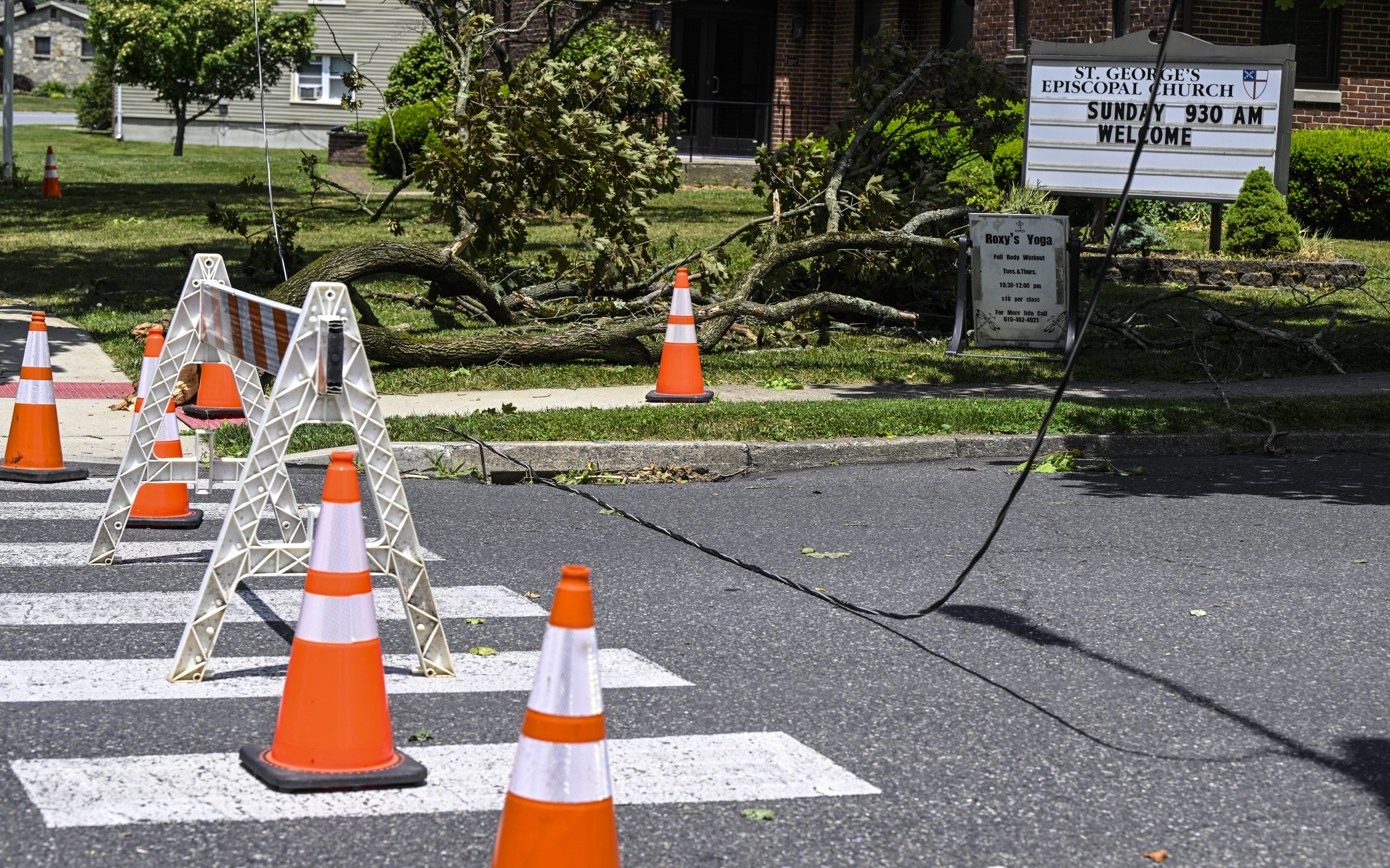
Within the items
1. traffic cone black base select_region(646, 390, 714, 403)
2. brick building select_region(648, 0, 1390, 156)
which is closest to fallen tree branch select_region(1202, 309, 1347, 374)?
traffic cone black base select_region(646, 390, 714, 403)

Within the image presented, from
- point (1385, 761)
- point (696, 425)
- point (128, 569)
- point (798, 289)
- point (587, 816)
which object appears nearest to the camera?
point (587, 816)

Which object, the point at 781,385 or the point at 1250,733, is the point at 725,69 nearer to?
the point at 781,385

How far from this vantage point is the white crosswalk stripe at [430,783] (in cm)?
383

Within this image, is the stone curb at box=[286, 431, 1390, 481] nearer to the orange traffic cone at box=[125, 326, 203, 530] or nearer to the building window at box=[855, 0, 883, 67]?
the orange traffic cone at box=[125, 326, 203, 530]

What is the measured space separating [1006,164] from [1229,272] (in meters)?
4.60

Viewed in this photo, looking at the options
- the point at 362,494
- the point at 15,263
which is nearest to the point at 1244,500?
the point at 362,494

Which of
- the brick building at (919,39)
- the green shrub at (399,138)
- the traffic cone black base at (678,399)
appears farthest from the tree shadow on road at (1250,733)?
the green shrub at (399,138)

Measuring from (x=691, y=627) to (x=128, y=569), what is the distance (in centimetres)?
254

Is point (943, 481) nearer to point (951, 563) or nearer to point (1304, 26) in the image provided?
point (951, 563)

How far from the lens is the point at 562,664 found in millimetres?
3115

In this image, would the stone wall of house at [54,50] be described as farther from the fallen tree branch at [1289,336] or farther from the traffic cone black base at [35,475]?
the traffic cone black base at [35,475]

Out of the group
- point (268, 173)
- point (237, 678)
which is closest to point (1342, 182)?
point (268, 173)

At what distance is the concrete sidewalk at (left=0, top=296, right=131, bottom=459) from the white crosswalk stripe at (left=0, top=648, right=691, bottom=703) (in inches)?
157

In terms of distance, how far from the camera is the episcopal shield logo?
1662cm
